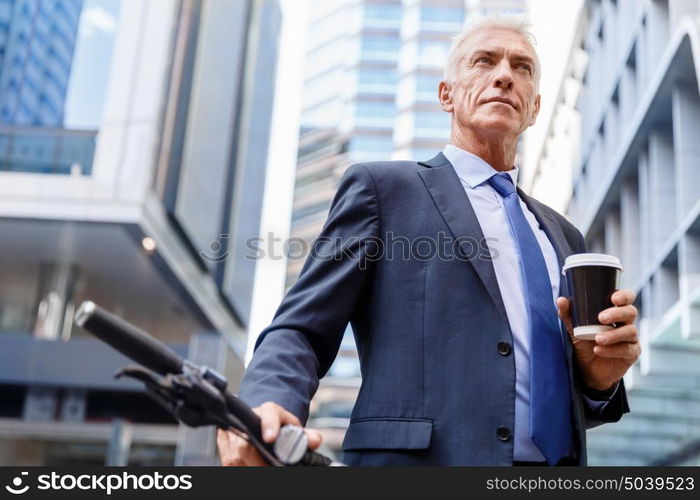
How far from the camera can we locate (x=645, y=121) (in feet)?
41.3

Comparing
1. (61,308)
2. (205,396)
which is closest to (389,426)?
(205,396)

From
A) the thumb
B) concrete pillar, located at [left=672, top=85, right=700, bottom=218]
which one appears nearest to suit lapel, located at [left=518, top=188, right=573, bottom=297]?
the thumb

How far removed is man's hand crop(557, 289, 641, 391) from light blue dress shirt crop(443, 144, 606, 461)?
0.08 metres

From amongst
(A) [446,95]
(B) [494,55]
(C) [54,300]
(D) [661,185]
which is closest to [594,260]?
(B) [494,55]

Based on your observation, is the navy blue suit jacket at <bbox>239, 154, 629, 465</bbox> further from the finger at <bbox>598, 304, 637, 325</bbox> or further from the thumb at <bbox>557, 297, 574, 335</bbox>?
the finger at <bbox>598, 304, 637, 325</bbox>

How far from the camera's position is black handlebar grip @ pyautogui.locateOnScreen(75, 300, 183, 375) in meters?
0.80

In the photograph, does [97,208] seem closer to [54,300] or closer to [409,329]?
[54,300]

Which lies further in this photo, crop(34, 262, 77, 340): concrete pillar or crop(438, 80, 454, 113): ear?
crop(34, 262, 77, 340): concrete pillar

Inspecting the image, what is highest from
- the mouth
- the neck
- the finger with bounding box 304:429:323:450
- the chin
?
the mouth

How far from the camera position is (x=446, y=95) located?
6.70 feet

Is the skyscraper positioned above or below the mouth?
above

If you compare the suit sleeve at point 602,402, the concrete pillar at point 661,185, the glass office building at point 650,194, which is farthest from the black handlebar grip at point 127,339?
the concrete pillar at point 661,185

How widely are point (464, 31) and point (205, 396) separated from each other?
4.27 feet

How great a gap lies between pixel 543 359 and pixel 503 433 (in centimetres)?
17
